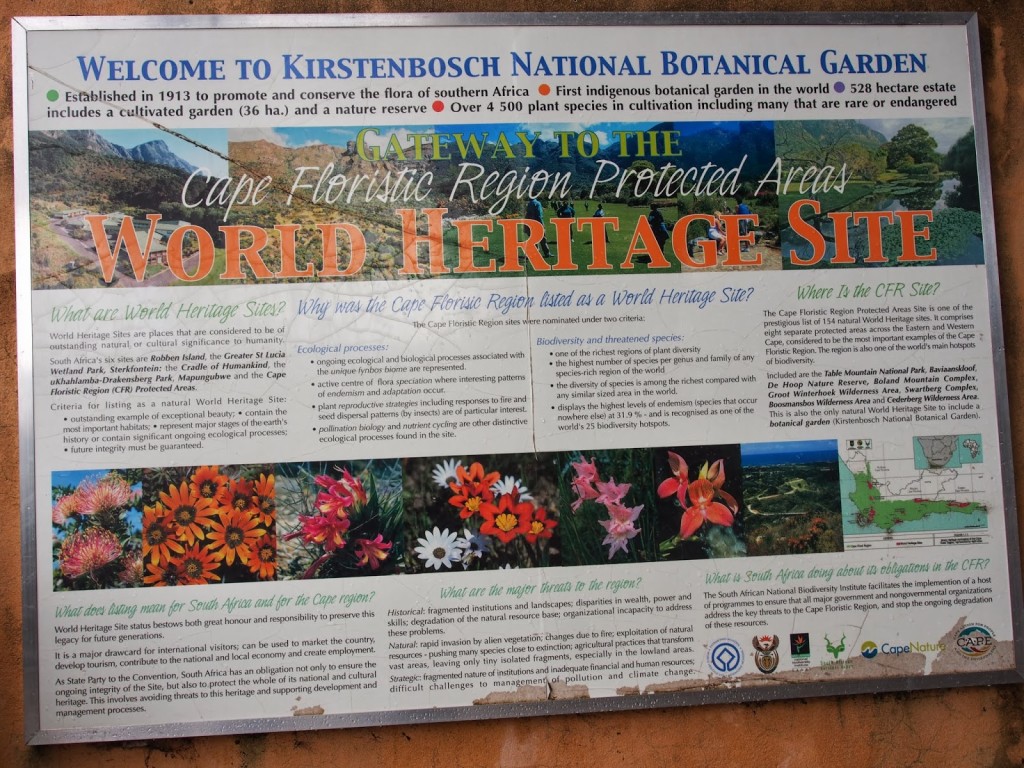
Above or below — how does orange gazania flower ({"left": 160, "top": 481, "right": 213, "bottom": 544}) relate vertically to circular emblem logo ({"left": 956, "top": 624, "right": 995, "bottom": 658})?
above

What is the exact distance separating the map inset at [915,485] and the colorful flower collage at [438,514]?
84 mm

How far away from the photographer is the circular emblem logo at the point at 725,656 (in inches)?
105

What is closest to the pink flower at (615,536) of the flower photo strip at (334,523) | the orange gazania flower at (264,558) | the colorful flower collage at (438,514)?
the colorful flower collage at (438,514)

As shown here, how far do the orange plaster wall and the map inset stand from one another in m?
0.23

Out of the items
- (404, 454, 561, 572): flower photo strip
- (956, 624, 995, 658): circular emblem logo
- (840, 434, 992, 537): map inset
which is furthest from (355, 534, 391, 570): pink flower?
(956, 624, 995, 658): circular emblem logo

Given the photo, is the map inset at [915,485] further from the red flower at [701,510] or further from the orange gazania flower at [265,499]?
the orange gazania flower at [265,499]

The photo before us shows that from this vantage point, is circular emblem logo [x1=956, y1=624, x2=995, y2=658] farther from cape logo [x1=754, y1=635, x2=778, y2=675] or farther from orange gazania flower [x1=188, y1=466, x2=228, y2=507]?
orange gazania flower [x1=188, y1=466, x2=228, y2=507]

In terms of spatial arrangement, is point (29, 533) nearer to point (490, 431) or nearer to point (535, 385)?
point (490, 431)

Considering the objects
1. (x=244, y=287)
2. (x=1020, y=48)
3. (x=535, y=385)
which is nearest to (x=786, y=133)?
(x=1020, y=48)

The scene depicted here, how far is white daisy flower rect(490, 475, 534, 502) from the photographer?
2.65m

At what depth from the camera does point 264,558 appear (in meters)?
2.59

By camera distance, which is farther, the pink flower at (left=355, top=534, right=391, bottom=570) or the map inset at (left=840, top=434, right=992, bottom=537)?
the map inset at (left=840, top=434, right=992, bottom=537)

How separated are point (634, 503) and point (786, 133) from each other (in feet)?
4.97

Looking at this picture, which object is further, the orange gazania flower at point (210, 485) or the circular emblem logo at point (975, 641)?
the circular emblem logo at point (975, 641)
